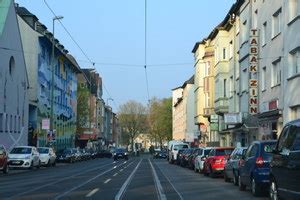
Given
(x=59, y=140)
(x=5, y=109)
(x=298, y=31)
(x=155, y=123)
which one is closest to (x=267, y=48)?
(x=298, y=31)

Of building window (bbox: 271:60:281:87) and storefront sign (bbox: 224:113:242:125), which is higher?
building window (bbox: 271:60:281:87)

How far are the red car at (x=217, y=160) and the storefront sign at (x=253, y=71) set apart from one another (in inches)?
405

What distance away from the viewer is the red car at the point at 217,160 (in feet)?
90.9

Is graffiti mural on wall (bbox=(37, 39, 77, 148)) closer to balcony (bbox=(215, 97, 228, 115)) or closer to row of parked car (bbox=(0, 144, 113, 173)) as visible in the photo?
row of parked car (bbox=(0, 144, 113, 173))

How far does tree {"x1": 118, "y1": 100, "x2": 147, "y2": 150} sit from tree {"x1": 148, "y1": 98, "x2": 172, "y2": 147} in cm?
194

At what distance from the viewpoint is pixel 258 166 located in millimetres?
17188

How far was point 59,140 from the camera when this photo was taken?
254 feet

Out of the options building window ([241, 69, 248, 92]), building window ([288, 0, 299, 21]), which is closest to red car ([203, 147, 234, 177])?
building window ([288, 0, 299, 21])

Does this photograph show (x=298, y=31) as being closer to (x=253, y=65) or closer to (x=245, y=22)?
(x=253, y=65)

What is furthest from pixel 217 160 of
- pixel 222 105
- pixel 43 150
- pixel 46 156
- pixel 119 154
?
pixel 119 154

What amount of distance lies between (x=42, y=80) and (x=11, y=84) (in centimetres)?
1459

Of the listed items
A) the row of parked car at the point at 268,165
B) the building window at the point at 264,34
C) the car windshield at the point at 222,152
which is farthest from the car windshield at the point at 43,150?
the car windshield at the point at 222,152

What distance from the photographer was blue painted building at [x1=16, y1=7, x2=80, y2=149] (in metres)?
63.5

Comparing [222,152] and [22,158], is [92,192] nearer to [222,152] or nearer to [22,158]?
[222,152]
